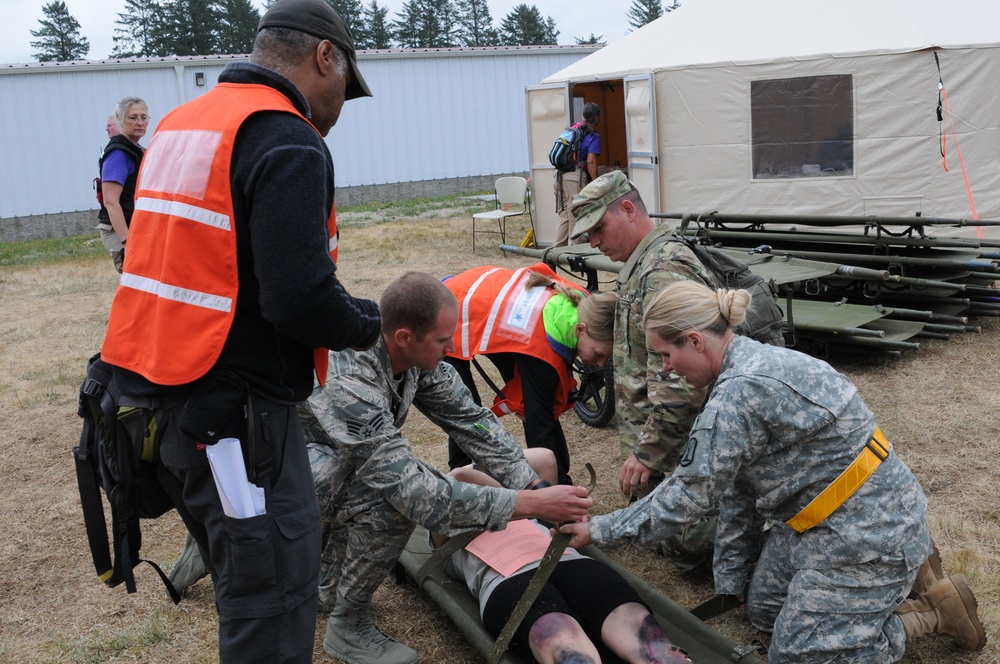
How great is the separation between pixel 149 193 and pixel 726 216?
6836mm

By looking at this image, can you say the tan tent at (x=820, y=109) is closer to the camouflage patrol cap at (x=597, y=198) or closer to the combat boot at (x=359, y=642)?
the camouflage patrol cap at (x=597, y=198)

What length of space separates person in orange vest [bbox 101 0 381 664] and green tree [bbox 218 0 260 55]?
131ft

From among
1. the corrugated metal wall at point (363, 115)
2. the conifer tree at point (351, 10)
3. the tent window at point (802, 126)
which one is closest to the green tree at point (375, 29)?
the conifer tree at point (351, 10)

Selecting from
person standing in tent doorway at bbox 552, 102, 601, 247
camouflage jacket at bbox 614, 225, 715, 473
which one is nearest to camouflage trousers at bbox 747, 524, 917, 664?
camouflage jacket at bbox 614, 225, 715, 473

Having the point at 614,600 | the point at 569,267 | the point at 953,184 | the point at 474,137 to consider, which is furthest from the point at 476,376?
the point at 474,137

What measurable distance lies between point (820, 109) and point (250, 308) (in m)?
8.82

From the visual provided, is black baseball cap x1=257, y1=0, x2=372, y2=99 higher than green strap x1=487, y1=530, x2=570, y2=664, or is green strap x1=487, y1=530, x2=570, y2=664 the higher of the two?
black baseball cap x1=257, y1=0, x2=372, y2=99

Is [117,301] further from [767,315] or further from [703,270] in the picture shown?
[767,315]

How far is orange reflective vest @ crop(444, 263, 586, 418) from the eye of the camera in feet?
13.4

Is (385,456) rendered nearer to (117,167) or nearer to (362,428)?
(362,428)

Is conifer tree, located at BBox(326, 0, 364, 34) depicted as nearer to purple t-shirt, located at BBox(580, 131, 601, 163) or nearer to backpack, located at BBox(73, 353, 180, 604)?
purple t-shirt, located at BBox(580, 131, 601, 163)

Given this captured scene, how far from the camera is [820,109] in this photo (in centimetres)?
952

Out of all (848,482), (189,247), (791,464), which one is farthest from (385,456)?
(848,482)

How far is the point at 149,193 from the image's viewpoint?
200cm
